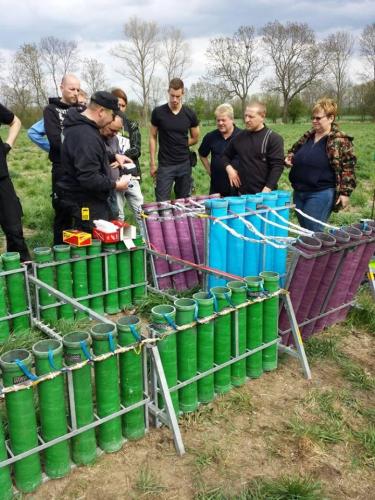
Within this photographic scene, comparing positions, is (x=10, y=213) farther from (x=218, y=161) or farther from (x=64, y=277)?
(x=218, y=161)

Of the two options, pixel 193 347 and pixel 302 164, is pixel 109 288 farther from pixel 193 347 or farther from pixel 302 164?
pixel 302 164

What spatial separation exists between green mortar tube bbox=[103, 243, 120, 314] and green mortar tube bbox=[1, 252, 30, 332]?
845mm

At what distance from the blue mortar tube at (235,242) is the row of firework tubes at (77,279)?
0.96 metres

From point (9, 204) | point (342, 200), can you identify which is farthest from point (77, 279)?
point (342, 200)

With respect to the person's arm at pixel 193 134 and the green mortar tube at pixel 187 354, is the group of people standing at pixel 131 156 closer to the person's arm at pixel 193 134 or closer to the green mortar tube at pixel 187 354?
the person's arm at pixel 193 134

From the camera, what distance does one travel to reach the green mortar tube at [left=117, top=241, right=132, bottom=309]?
4770mm

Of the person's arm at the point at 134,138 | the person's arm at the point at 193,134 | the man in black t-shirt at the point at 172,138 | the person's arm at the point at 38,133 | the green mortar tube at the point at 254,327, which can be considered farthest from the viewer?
the person's arm at the point at 193,134

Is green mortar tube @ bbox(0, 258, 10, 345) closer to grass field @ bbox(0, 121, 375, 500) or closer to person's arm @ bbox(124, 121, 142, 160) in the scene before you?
grass field @ bbox(0, 121, 375, 500)

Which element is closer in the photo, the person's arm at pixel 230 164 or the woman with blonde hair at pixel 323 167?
the woman with blonde hair at pixel 323 167

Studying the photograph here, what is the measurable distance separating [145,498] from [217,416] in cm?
82

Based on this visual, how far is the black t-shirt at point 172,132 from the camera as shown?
6.35m

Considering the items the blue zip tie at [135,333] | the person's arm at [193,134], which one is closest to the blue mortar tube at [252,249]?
the blue zip tie at [135,333]

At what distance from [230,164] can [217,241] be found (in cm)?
133

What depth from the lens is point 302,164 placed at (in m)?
4.95
